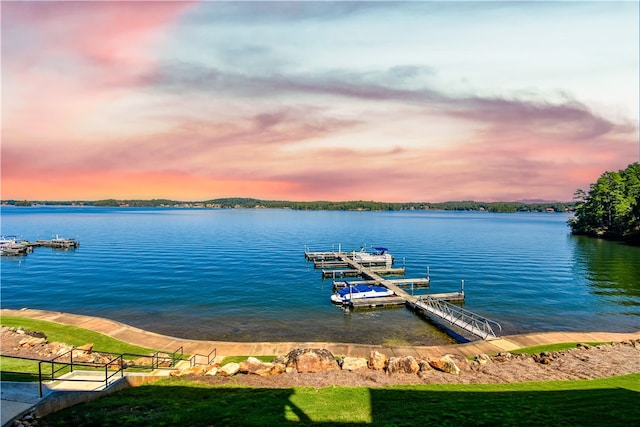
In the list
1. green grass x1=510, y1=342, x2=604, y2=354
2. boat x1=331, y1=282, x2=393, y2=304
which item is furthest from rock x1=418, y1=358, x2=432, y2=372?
boat x1=331, y1=282, x2=393, y2=304

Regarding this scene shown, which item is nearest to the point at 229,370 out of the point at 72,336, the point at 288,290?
the point at 72,336

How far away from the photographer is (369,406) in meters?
12.5

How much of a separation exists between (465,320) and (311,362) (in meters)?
22.2

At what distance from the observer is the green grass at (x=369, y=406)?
1122 cm

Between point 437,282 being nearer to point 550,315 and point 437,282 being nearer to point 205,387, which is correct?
point 550,315

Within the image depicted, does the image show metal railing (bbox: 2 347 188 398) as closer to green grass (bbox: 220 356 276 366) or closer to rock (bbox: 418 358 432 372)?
green grass (bbox: 220 356 276 366)

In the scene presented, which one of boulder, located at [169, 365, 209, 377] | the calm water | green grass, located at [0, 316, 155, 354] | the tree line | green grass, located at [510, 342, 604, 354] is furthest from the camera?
the tree line

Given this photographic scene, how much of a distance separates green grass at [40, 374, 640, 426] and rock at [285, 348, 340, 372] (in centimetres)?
252

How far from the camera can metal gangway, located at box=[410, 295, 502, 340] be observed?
92.0 ft

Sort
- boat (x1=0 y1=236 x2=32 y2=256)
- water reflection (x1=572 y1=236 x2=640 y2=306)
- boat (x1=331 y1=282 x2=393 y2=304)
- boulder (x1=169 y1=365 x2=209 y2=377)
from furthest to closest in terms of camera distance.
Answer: boat (x1=0 y1=236 x2=32 y2=256) → water reflection (x1=572 y1=236 x2=640 y2=306) → boat (x1=331 y1=282 x2=393 y2=304) → boulder (x1=169 y1=365 x2=209 y2=377)

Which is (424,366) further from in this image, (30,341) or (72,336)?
(72,336)

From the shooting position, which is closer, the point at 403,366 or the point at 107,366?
the point at 403,366

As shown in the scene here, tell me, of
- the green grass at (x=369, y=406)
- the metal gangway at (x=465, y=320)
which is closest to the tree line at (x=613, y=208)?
the metal gangway at (x=465, y=320)

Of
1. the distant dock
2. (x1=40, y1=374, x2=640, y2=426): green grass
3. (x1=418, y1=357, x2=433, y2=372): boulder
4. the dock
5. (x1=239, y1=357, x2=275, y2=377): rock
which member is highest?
(x1=40, y1=374, x2=640, y2=426): green grass
